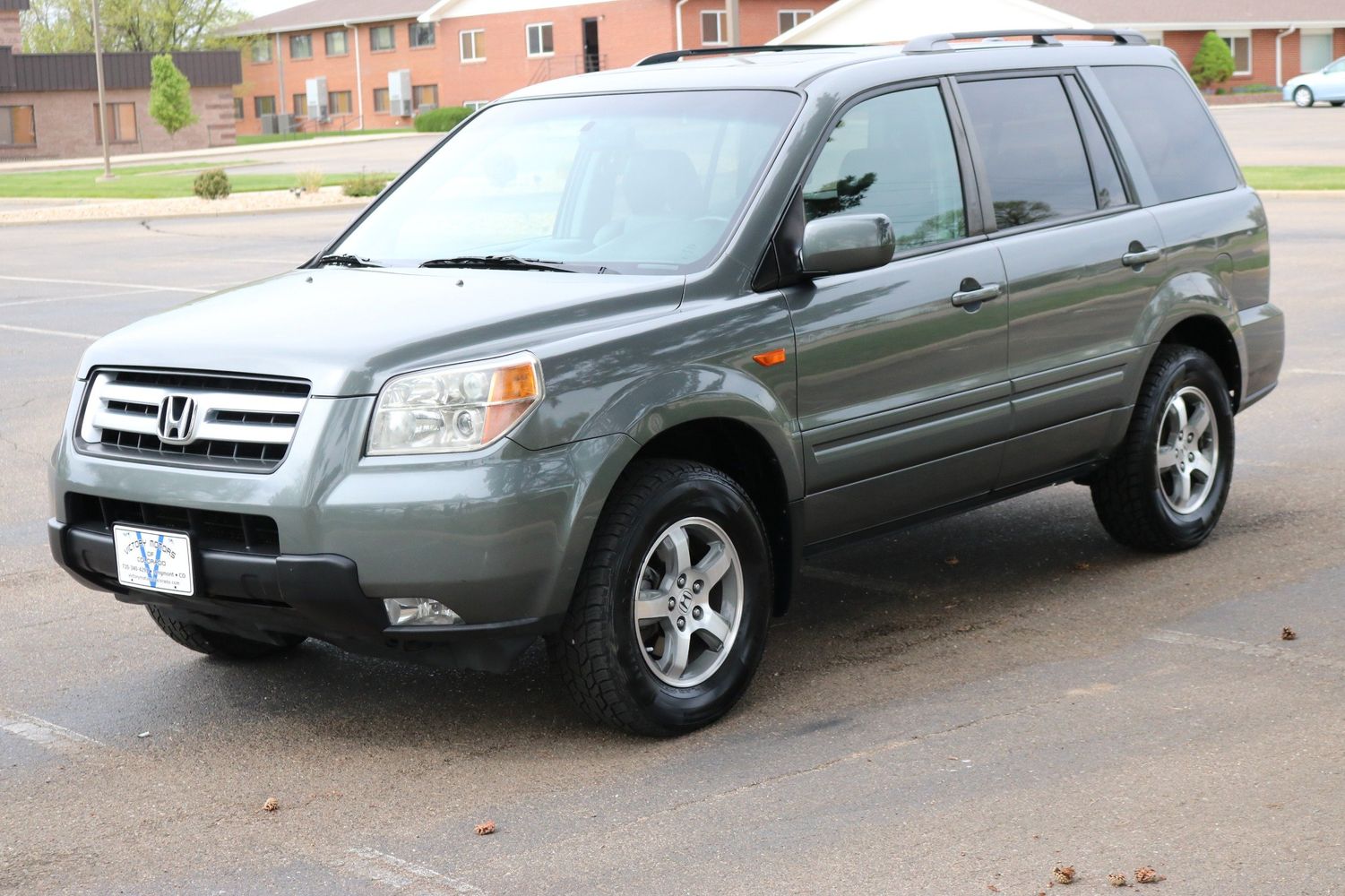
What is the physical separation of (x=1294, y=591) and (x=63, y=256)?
21063mm

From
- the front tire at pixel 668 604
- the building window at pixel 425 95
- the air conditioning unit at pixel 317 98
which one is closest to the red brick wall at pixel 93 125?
the building window at pixel 425 95

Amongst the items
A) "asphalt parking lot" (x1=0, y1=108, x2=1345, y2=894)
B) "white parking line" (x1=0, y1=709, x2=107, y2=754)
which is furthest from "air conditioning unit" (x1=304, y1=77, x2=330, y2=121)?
"white parking line" (x1=0, y1=709, x2=107, y2=754)

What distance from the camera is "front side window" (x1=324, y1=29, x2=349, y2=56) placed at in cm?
8575

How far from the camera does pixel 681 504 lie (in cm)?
489

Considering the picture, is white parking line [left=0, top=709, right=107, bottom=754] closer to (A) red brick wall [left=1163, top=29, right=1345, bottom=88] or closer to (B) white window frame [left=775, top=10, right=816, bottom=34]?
(B) white window frame [left=775, top=10, right=816, bottom=34]

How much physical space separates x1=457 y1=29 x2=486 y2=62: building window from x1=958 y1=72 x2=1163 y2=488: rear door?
7057cm

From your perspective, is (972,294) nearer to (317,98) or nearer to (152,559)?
(152,559)

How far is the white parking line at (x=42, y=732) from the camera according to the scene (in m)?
5.06

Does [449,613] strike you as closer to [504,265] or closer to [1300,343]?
[504,265]

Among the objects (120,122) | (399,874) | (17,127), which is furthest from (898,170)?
(120,122)

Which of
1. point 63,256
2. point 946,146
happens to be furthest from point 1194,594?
point 63,256

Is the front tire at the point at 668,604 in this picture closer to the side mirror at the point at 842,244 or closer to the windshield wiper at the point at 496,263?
the side mirror at the point at 842,244

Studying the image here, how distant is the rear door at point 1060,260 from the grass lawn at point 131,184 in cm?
3018

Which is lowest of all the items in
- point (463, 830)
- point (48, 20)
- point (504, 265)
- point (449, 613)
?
point (463, 830)
